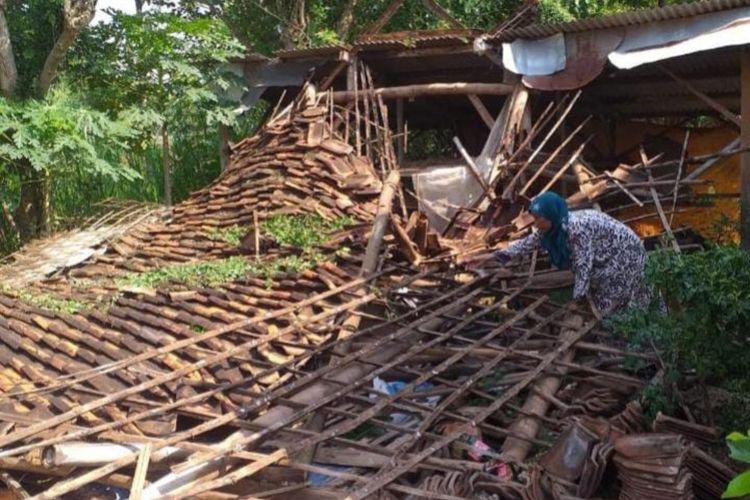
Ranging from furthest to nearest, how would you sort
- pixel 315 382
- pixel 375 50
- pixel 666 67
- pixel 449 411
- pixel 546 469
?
pixel 375 50
pixel 666 67
pixel 315 382
pixel 449 411
pixel 546 469

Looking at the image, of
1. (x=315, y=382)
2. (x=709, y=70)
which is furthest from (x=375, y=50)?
(x=315, y=382)

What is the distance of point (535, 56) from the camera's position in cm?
838

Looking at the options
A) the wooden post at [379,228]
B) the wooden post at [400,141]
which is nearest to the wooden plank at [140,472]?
the wooden post at [379,228]

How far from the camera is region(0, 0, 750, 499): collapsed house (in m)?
3.90

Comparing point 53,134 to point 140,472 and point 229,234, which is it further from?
point 140,472

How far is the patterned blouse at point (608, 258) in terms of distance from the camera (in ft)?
17.5

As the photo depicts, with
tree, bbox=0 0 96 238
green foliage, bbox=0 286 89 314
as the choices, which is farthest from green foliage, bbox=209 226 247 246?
tree, bbox=0 0 96 238

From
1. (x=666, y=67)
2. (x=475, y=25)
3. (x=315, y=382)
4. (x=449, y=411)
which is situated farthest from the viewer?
(x=475, y=25)

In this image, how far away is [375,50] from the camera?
9750mm

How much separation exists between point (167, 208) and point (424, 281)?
477cm

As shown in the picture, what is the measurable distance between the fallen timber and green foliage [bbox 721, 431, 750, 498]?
1.94 m

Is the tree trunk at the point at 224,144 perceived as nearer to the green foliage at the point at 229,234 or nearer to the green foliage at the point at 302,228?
the green foliage at the point at 229,234

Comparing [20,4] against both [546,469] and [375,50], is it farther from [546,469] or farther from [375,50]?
[546,469]

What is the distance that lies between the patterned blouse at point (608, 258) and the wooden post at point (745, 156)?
4.42 ft
